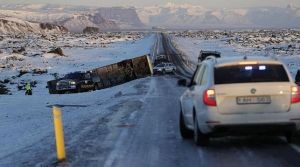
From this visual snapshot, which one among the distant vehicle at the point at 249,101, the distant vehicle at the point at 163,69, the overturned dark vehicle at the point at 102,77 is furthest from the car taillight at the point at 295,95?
the distant vehicle at the point at 163,69

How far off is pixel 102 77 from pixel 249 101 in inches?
1134

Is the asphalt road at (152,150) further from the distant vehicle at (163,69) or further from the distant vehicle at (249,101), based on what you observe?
the distant vehicle at (163,69)

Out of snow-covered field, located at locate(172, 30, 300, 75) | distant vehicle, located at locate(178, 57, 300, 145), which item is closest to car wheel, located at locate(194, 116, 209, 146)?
distant vehicle, located at locate(178, 57, 300, 145)

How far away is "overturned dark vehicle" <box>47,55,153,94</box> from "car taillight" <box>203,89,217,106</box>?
22.8 meters

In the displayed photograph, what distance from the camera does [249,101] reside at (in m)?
10.0

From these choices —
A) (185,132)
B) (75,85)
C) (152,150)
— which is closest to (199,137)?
(152,150)

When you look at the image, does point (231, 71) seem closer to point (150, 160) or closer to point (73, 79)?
point (150, 160)

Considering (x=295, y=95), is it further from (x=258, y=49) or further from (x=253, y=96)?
(x=258, y=49)

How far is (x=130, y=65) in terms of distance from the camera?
43.7 m

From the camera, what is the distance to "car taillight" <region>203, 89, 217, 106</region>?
1012 cm

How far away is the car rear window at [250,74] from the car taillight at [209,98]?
215 millimetres

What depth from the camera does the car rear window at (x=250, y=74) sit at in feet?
33.7

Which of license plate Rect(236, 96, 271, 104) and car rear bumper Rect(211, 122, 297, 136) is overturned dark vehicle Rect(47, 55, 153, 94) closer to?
car rear bumper Rect(211, 122, 297, 136)

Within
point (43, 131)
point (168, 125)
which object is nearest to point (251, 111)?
point (168, 125)
